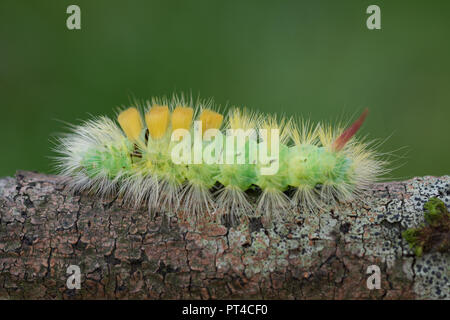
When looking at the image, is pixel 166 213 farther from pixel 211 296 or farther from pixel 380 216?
pixel 380 216

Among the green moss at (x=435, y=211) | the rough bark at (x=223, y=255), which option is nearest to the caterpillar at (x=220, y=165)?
the rough bark at (x=223, y=255)

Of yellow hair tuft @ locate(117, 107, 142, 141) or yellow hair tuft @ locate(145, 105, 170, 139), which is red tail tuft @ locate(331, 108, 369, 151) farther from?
yellow hair tuft @ locate(117, 107, 142, 141)

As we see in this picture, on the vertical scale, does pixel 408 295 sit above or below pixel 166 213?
below

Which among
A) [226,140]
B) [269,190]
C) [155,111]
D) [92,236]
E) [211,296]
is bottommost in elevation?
[211,296]

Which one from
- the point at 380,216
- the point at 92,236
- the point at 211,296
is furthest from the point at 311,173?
the point at 92,236

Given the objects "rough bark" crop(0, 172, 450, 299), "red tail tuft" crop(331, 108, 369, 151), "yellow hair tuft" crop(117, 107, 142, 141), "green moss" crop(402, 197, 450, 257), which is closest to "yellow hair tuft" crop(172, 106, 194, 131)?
"yellow hair tuft" crop(117, 107, 142, 141)

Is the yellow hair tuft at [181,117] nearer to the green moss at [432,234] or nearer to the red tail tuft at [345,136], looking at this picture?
the red tail tuft at [345,136]

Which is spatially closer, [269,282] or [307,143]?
[269,282]

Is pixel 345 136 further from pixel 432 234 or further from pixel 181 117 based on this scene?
pixel 181 117
